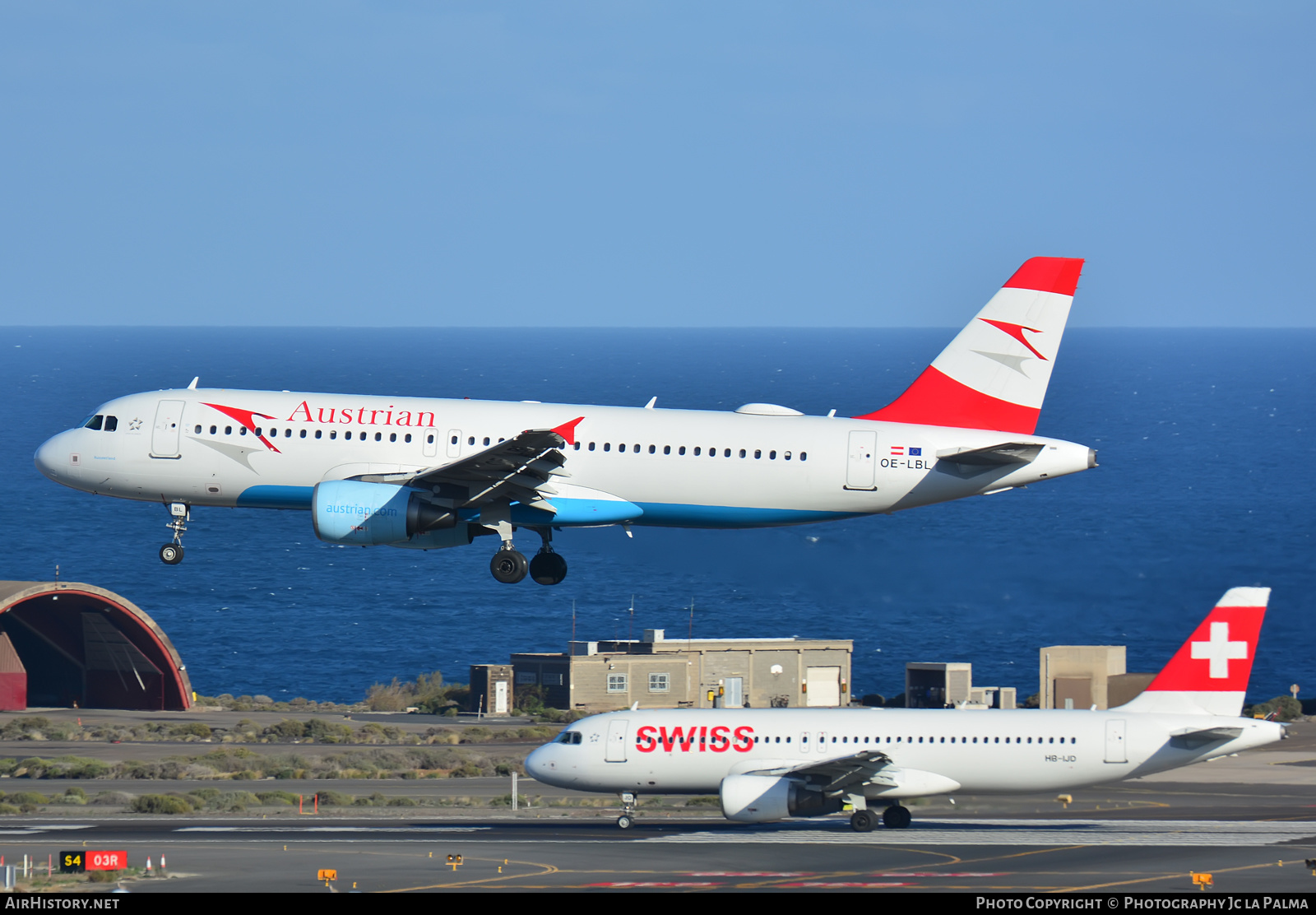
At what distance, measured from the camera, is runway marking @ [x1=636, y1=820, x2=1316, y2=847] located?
182 feet

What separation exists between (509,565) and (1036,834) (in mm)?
20377

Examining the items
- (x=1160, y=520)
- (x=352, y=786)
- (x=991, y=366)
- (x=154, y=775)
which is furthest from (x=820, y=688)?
(x=1160, y=520)

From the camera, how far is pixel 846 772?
57.4m

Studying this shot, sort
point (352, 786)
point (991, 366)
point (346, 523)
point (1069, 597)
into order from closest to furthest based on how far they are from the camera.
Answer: point (346, 523) < point (991, 366) < point (352, 786) < point (1069, 597)

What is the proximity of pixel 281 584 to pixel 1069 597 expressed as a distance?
10694 centimetres

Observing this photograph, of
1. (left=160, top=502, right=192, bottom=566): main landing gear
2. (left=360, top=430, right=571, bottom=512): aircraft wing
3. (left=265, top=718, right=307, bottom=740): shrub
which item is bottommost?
(left=265, top=718, right=307, bottom=740): shrub

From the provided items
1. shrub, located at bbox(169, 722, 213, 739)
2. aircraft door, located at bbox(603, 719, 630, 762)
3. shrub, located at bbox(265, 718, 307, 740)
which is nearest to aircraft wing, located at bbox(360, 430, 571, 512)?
aircraft door, located at bbox(603, 719, 630, 762)

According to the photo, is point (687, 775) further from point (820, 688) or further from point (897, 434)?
point (820, 688)

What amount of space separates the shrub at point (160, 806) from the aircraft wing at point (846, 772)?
2460 cm

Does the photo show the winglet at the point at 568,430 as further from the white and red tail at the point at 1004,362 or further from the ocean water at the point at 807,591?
the ocean water at the point at 807,591

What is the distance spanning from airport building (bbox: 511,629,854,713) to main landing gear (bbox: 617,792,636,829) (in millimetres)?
36187

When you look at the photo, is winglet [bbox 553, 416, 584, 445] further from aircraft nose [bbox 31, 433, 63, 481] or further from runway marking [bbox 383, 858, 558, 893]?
aircraft nose [bbox 31, 433, 63, 481]

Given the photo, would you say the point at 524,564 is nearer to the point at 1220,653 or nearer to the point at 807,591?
the point at 807,591

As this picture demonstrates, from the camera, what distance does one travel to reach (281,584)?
177m
